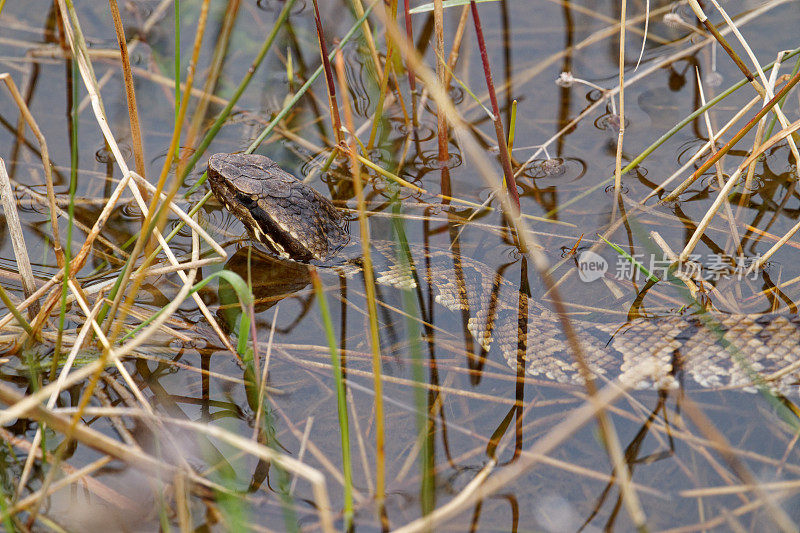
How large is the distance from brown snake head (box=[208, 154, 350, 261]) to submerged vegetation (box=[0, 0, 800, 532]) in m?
0.16

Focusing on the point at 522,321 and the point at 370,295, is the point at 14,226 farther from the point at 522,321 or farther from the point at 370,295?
the point at 522,321

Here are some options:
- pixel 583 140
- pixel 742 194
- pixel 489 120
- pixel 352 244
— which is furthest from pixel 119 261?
pixel 742 194

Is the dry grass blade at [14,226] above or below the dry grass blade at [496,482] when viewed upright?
above

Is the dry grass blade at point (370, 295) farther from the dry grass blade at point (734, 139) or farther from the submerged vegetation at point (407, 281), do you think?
the dry grass blade at point (734, 139)

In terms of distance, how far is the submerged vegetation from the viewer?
2.74m

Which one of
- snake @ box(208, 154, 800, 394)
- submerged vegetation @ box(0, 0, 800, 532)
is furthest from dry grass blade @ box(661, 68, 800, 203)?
snake @ box(208, 154, 800, 394)

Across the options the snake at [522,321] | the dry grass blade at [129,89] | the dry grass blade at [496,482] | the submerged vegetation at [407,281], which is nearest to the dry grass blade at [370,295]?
the submerged vegetation at [407,281]

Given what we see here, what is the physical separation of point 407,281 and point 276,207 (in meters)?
1.62

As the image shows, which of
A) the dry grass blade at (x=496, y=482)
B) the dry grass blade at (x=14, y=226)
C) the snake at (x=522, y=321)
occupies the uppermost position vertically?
the dry grass blade at (x=14, y=226)

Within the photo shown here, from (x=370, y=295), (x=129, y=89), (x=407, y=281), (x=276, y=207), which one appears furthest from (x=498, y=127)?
(x=129, y=89)

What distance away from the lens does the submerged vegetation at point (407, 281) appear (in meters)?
2.74

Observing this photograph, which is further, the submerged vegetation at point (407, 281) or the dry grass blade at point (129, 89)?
the dry grass blade at point (129, 89)

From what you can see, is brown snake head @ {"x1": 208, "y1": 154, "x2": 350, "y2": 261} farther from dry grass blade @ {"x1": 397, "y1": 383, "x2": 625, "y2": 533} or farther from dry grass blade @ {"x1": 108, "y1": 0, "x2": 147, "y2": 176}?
dry grass blade @ {"x1": 397, "y1": 383, "x2": 625, "y2": 533}

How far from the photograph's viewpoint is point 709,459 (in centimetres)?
295
